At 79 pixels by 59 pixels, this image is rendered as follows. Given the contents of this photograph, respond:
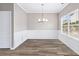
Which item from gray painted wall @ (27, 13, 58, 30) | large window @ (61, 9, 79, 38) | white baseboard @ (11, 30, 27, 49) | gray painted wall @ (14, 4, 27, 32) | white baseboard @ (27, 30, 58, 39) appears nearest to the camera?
white baseboard @ (27, 30, 58, 39)

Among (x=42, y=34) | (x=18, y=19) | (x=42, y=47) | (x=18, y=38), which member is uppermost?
(x=18, y=19)

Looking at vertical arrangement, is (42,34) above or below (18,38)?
above

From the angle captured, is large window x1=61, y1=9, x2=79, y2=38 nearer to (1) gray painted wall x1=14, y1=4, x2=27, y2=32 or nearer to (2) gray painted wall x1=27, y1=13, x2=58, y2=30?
Result: (2) gray painted wall x1=27, y1=13, x2=58, y2=30

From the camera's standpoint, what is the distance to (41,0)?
56.5 inches

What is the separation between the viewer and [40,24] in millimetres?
4098

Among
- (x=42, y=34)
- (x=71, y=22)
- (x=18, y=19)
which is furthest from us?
(x=18, y=19)

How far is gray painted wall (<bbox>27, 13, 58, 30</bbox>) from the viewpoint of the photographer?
3864mm

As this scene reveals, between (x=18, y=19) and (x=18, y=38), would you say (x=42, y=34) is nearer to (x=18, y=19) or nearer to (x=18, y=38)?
(x=18, y=19)

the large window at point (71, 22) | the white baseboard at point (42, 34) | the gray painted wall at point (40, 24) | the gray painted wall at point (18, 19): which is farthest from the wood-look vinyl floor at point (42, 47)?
the gray painted wall at point (18, 19)

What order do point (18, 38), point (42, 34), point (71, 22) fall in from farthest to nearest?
point (18, 38), point (71, 22), point (42, 34)

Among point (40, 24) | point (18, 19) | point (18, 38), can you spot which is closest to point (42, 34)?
point (40, 24)

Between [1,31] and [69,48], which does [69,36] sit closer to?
[69,48]

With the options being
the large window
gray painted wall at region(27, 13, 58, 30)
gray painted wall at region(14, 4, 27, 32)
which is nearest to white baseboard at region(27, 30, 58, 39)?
gray painted wall at region(27, 13, 58, 30)

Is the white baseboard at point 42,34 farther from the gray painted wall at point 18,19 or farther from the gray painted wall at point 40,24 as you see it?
the gray painted wall at point 18,19
